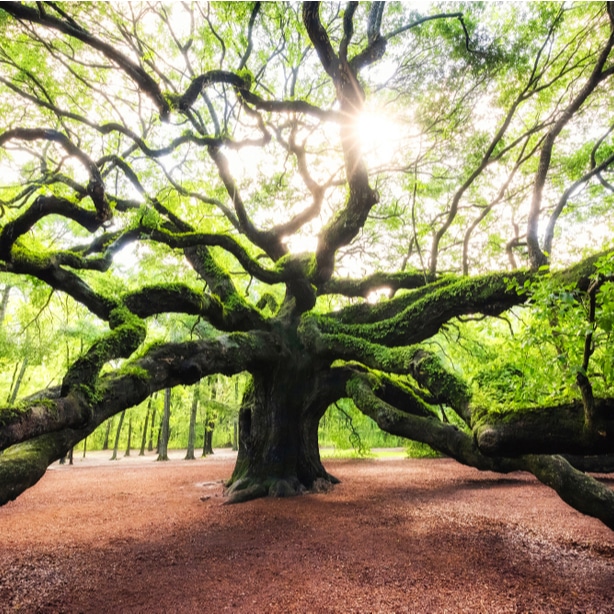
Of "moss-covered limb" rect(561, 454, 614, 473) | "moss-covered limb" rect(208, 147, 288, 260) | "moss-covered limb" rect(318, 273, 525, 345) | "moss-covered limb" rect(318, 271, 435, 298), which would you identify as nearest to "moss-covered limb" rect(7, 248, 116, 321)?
"moss-covered limb" rect(208, 147, 288, 260)

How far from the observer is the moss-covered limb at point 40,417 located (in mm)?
2914

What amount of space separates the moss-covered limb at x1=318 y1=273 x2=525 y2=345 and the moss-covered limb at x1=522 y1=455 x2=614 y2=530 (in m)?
2.99

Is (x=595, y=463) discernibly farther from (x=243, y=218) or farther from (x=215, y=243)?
(x=215, y=243)

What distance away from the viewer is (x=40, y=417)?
3.23m

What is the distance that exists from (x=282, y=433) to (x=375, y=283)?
4.35m

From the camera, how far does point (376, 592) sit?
3.46 m

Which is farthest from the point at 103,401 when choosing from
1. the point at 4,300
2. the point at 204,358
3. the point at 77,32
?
the point at 4,300

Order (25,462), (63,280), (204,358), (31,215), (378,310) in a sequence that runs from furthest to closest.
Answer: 1. (378,310)
2. (204,358)
3. (63,280)
4. (31,215)
5. (25,462)

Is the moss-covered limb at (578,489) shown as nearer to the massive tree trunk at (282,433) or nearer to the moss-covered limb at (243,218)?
the massive tree trunk at (282,433)

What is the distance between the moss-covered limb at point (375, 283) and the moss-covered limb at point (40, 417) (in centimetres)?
668

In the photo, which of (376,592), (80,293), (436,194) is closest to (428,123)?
(436,194)

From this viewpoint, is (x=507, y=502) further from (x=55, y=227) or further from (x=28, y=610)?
(x=55, y=227)

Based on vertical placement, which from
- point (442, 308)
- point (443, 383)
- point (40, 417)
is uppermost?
point (442, 308)

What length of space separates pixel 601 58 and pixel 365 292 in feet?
19.7
